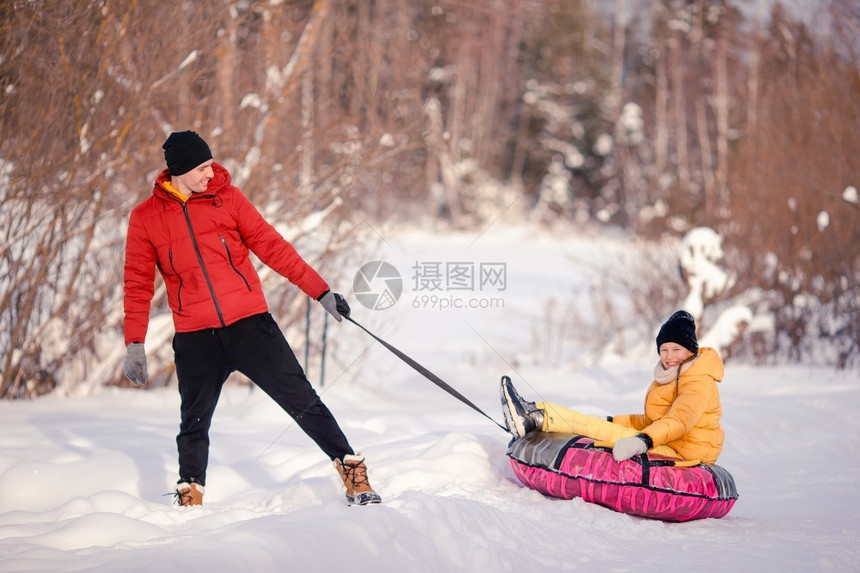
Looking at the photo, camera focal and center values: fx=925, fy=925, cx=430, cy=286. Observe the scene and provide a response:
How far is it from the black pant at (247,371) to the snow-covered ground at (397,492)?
40 centimetres

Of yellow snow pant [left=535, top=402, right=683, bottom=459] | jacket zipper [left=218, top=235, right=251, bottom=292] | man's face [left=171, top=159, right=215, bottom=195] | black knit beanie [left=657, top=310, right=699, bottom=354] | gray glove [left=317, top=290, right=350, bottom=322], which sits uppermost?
man's face [left=171, top=159, right=215, bottom=195]

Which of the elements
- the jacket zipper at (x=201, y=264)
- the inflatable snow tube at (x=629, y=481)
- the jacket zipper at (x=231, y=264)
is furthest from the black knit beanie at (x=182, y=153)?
the inflatable snow tube at (x=629, y=481)

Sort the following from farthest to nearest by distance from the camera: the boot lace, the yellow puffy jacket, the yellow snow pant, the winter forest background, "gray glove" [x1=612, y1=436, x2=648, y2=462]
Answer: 1. the winter forest background
2. the yellow snow pant
3. the yellow puffy jacket
4. "gray glove" [x1=612, y1=436, x2=648, y2=462]
5. the boot lace

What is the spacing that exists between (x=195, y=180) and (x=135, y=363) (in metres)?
0.82

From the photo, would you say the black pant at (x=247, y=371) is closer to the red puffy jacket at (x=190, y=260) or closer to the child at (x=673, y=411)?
the red puffy jacket at (x=190, y=260)

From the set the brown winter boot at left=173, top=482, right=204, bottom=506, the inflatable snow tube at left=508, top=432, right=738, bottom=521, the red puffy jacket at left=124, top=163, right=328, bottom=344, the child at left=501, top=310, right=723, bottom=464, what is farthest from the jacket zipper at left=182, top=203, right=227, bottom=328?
the inflatable snow tube at left=508, top=432, right=738, bottom=521

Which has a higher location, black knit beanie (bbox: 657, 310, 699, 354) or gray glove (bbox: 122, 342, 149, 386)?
black knit beanie (bbox: 657, 310, 699, 354)

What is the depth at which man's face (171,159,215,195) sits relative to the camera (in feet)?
12.9

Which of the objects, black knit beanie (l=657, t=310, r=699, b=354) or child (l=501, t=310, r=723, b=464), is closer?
child (l=501, t=310, r=723, b=464)

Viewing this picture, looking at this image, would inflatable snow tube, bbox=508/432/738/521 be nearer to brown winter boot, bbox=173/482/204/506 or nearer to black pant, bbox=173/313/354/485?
black pant, bbox=173/313/354/485

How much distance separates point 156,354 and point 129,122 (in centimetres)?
210

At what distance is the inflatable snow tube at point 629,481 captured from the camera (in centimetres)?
426

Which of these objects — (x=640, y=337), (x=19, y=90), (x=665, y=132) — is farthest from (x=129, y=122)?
(x=665, y=132)

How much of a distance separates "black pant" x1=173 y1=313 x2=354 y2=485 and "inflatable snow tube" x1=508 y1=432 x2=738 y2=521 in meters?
0.99
